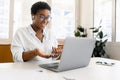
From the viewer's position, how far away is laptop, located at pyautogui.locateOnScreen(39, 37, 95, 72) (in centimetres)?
104

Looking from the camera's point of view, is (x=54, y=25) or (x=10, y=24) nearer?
(x=10, y=24)

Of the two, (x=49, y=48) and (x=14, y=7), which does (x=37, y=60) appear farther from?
(x=14, y=7)

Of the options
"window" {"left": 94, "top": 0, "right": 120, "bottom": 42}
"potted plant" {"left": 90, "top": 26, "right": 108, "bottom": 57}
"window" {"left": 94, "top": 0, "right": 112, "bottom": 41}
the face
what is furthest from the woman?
"window" {"left": 94, "top": 0, "right": 112, "bottom": 41}

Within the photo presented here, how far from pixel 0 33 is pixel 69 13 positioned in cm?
192

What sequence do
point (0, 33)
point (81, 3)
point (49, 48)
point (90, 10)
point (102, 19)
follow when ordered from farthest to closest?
point (81, 3)
point (90, 10)
point (102, 19)
point (0, 33)
point (49, 48)

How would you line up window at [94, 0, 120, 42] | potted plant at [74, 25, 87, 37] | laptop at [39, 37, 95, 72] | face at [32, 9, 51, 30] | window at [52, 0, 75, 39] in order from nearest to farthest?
laptop at [39, 37, 95, 72] → face at [32, 9, 51, 30] → window at [94, 0, 120, 42] → potted plant at [74, 25, 87, 37] → window at [52, 0, 75, 39]

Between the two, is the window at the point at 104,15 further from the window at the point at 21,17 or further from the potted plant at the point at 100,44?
the window at the point at 21,17

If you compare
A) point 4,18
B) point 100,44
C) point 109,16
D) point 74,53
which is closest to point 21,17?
point 4,18

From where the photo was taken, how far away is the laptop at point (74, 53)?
104 cm

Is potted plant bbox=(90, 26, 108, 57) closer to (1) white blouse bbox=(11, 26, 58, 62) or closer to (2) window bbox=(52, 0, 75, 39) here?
(2) window bbox=(52, 0, 75, 39)

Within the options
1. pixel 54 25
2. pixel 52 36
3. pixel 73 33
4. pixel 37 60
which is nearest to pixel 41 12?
pixel 52 36

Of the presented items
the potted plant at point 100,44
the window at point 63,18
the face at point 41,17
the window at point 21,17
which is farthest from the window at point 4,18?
the face at point 41,17

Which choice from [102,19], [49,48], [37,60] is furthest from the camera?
[102,19]

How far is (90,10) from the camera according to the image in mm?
4238
